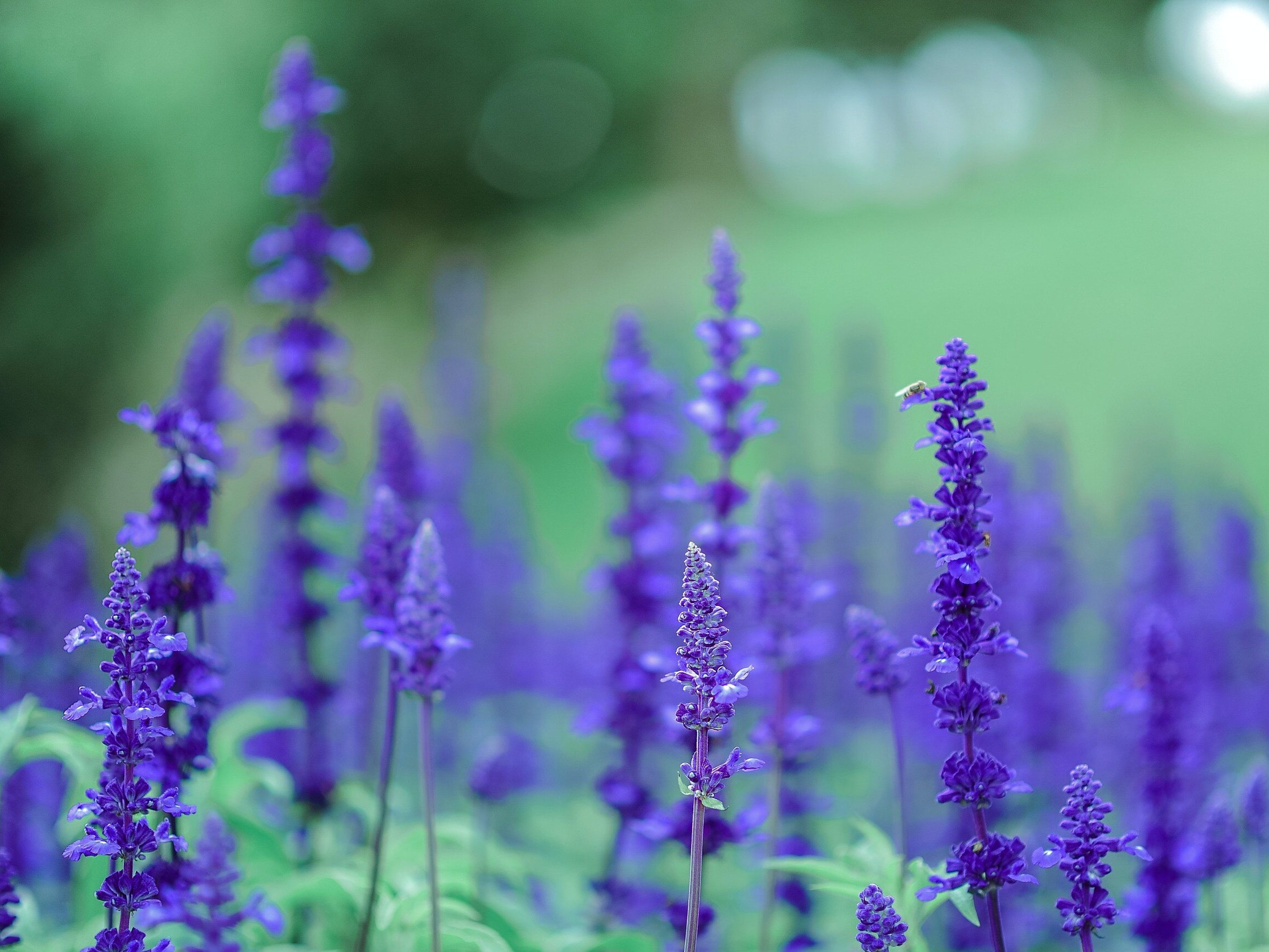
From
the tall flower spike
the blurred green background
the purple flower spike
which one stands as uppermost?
the blurred green background

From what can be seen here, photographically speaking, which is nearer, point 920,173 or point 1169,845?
point 1169,845

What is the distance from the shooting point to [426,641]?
265cm

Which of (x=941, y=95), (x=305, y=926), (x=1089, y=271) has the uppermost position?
(x=941, y=95)

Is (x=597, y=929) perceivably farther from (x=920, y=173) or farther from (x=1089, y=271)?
(x=920, y=173)

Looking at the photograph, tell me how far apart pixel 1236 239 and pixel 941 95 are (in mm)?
5522

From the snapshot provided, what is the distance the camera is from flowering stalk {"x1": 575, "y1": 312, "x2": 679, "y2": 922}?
11.6 ft

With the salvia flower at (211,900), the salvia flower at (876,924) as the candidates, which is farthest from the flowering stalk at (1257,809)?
the salvia flower at (211,900)

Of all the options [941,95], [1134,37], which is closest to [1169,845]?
[941,95]

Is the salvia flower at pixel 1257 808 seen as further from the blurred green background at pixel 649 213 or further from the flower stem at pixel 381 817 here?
the blurred green background at pixel 649 213

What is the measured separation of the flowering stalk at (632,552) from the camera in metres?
3.54

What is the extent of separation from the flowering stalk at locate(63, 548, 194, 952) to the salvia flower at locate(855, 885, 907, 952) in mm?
1320

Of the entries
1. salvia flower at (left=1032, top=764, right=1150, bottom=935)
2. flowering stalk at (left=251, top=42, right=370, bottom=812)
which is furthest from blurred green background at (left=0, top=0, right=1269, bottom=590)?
salvia flower at (left=1032, top=764, right=1150, bottom=935)

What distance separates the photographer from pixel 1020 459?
5.50 metres

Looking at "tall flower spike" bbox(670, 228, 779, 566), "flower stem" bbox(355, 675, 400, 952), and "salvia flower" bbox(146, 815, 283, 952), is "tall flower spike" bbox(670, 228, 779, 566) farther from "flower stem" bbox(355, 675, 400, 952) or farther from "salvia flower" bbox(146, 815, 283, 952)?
"salvia flower" bbox(146, 815, 283, 952)
